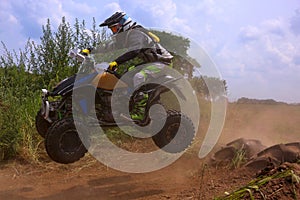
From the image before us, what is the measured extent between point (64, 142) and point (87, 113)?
1.72 ft

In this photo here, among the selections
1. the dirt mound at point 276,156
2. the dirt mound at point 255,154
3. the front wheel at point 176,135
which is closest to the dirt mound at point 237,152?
the dirt mound at point 255,154

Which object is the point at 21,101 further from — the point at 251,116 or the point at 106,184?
the point at 251,116

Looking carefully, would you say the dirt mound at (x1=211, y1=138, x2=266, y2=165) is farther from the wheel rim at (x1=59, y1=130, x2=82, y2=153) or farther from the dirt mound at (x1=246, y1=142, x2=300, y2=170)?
the wheel rim at (x1=59, y1=130, x2=82, y2=153)

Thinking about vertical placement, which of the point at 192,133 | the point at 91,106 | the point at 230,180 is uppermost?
the point at 91,106

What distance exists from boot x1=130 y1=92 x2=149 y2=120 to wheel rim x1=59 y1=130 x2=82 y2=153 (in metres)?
0.92

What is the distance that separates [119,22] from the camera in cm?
539

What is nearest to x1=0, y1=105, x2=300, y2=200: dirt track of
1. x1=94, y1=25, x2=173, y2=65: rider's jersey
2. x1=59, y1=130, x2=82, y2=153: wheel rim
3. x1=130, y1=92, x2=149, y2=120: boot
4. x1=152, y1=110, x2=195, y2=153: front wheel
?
x1=152, y1=110, x2=195, y2=153: front wheel

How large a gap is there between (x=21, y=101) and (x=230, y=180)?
14.9ft

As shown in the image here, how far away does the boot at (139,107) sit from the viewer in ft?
17.9

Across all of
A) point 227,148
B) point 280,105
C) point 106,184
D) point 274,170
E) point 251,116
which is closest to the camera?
point 274,170

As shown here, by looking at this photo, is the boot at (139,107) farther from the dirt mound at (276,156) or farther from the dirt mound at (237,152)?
the dirt mound at (276,156)

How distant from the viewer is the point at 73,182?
5555 millimetres

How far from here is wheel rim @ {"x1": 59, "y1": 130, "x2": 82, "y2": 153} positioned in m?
4.95

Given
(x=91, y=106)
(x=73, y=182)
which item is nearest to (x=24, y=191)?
(x=73, y=182)
